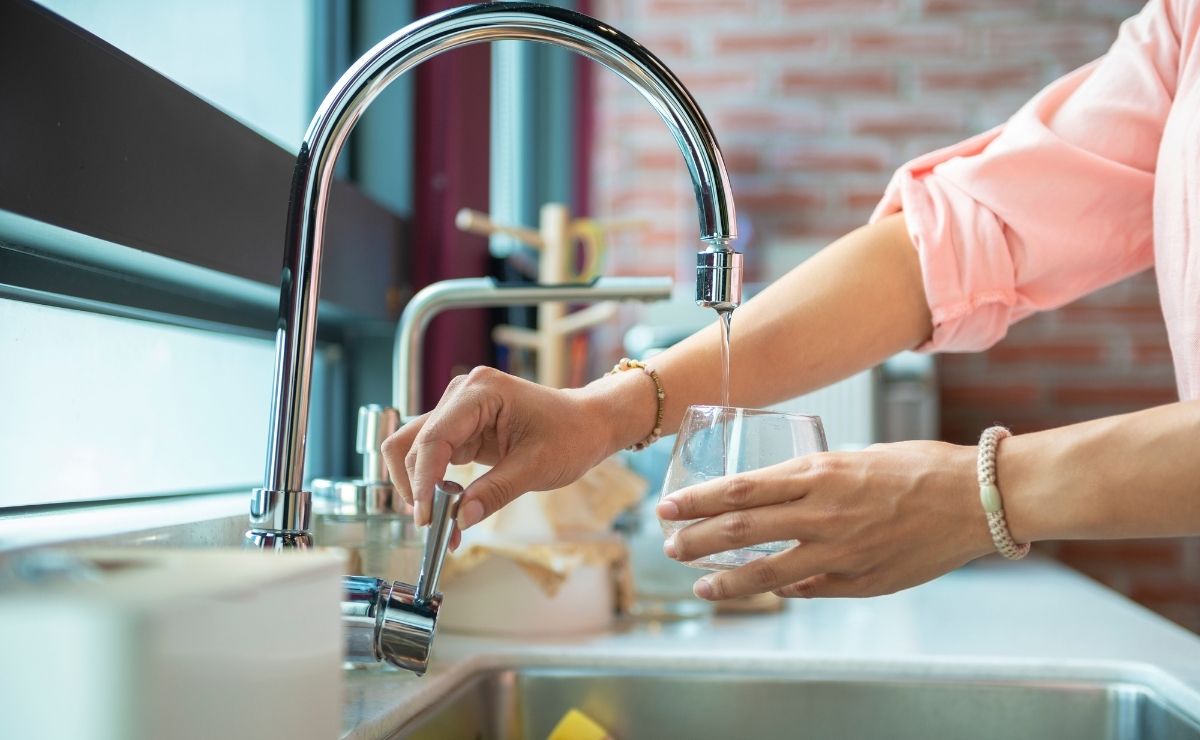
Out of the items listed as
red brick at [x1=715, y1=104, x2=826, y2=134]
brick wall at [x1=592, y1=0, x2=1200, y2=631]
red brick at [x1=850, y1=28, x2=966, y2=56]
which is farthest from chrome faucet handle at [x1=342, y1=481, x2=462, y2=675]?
red brick at [x1=850, y1=28, x2=966, y2=56]

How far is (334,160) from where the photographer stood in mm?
634

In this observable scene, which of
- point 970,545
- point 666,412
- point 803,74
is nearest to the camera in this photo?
point 970,545

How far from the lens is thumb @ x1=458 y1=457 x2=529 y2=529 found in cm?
63

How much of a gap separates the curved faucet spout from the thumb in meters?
0.08

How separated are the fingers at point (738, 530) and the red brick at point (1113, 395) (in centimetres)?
186

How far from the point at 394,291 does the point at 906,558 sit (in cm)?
91

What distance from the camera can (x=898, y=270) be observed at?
888mm

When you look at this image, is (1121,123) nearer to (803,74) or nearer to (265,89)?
(265,89)

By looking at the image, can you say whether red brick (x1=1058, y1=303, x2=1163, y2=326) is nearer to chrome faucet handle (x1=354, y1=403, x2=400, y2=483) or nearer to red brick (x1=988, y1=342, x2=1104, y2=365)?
red brick (x1=988, y1=342, x2=1104, y2=365)

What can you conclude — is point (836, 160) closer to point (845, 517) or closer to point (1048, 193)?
point (1048, 193)

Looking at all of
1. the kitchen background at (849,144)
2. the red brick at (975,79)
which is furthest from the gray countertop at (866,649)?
the red brick at (975,79)

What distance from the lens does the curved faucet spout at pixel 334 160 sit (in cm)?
61

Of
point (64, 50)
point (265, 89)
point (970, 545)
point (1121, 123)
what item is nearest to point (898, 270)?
point (1121, 123)

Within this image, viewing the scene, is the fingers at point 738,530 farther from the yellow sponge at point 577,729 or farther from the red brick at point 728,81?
the red brick at point 728,81
